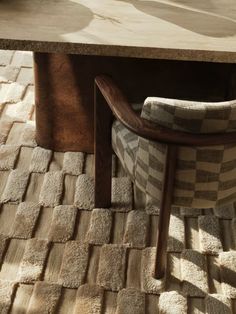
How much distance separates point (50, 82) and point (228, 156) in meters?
0.71

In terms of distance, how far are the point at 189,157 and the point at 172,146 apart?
0.18 feet

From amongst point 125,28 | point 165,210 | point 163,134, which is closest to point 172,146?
point 163,134

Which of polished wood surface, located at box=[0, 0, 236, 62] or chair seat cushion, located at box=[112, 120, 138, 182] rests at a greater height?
polished wood surface, located at box=[0, 0, 236, 62]

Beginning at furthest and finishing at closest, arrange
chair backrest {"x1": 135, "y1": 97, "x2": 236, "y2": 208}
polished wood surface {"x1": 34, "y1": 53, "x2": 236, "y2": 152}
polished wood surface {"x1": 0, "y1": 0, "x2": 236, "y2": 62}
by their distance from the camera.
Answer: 1. polished wood surface {"x1": 34, "y1": 53, "x2": 236, "y2": 152}
2. polished wood surface {"x1": 0, "y1": 0, "x2": 236, "y2": 62}
3. chair backrest {"x1": 135, "y1": 97, "x2": 236, "y2": 208}

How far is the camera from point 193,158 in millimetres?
1101

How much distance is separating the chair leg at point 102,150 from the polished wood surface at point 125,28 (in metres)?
0.14

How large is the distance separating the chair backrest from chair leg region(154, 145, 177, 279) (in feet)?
0.05

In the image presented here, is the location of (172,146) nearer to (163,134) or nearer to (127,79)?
(163,134)

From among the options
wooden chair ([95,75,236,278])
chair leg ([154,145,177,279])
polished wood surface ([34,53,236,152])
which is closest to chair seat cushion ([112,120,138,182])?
wooden chair ([95,75,236,278])

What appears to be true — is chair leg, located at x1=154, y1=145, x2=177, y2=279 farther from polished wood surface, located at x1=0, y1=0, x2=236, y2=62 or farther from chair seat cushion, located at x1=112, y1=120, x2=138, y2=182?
polished wood surface, located at x1=0, y1=0, x2=236, y2=62

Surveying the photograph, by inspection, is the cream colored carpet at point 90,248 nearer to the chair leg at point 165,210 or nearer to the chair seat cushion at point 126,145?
the chair leg at point 165,210

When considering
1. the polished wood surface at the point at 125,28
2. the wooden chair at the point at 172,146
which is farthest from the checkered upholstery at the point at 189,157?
the polished wood surface at the point at 125,28

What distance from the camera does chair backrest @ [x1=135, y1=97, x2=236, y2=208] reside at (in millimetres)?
1004

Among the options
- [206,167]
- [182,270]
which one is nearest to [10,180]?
[182,270]
